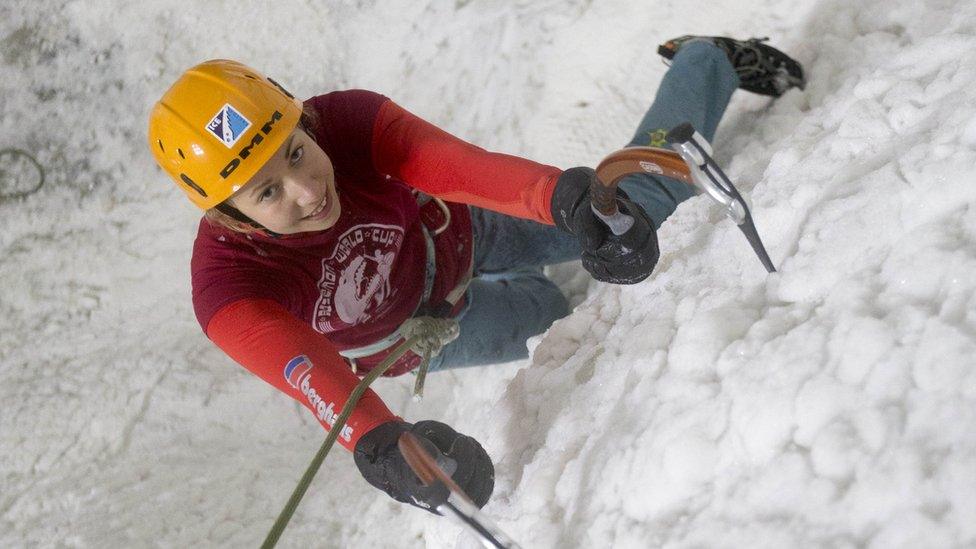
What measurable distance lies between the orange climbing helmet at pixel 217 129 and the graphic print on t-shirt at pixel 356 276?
0.20 metres

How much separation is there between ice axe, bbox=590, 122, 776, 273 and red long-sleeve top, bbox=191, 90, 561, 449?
0.14m

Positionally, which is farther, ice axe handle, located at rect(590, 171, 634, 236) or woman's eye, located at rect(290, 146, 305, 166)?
woman's eye, located at rect(290, 146, 305, 166)

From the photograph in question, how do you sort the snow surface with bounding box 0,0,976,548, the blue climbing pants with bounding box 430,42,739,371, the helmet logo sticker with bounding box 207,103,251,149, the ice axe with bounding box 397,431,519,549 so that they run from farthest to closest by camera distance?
the blue climbing pants with bounding box 430,42,739,371 → the helmet logo sticker with bounding box 207,103,251,149 → the ice axe with bounding box 397,431,519,549 → the snow surface with bounding box 0,0,976,548

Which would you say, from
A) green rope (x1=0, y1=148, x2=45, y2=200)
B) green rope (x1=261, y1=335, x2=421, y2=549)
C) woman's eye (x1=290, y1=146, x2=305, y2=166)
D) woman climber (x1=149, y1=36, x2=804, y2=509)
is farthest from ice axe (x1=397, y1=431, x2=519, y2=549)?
green rope (x1=0, y1=148, x2=45, y2=200)

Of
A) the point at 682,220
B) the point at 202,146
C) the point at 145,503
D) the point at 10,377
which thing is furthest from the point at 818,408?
the point at 10,377

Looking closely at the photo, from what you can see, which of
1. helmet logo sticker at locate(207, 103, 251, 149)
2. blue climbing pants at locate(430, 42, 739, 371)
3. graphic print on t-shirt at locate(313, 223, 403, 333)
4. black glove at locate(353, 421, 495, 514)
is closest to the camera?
black glove at locate(353, 421, 495, 514)

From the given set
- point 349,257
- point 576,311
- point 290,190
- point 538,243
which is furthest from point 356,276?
point 538,243

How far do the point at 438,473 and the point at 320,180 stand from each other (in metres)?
0.46

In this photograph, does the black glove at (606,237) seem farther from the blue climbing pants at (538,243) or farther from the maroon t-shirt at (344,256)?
the blue climbing pants at (538,243)

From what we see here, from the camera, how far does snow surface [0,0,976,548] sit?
647 millimetres

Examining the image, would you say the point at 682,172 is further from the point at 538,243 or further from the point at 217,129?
the point at 538,243

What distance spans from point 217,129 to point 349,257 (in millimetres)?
279

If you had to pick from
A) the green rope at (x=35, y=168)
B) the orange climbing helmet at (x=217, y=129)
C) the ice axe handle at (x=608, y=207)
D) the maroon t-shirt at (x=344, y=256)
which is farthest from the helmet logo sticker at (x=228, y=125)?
the green rope at (x=35, y=168)

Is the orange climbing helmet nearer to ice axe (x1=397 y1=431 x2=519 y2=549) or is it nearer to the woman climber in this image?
the woman climber
